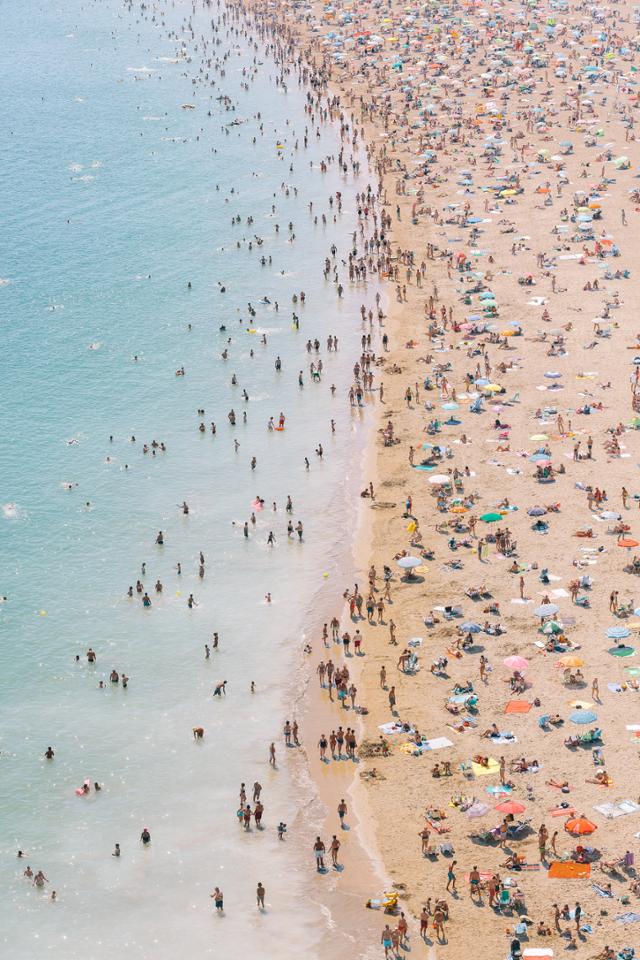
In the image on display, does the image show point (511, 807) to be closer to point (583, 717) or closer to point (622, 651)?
point (583, 717)

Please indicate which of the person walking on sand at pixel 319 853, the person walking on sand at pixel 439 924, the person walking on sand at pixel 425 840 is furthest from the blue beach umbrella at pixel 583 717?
the person walking on sand at pixel 319 853

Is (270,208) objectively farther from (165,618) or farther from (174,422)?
(165,618)

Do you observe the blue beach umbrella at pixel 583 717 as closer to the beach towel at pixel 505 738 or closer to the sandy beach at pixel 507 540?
the sandy beach at pixel 507 540

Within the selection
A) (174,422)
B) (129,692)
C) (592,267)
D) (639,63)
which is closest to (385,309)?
(592,267)

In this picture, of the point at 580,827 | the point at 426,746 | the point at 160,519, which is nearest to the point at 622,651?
the point at 426,746

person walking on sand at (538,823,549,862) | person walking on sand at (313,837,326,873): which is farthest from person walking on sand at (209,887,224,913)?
person walking on sand at (538,823,549,862)

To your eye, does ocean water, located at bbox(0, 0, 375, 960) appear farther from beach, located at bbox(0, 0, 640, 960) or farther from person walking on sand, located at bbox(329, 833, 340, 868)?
person walking on sand, located at bbox(329, 833, 340, 868)
